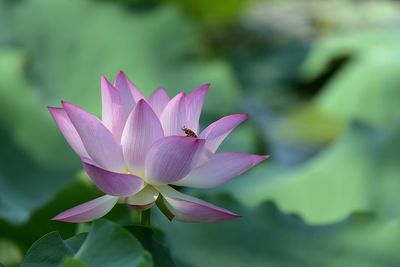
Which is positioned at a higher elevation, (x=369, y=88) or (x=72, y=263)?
(x=72, y=263)

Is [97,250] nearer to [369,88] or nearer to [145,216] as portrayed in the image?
[145,216]

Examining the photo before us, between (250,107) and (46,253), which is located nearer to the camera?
(46,253)

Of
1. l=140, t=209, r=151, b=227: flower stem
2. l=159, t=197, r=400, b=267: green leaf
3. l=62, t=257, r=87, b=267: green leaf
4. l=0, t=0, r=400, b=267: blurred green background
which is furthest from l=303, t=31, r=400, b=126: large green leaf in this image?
l=62, t=257, r=87, b=267: green leaf

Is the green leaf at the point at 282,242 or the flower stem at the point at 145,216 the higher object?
the flower stem at the point at 145,216

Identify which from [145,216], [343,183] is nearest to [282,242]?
[145,216]

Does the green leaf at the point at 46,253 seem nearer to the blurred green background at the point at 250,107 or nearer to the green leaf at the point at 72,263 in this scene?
the green leaf at the point at 72,263

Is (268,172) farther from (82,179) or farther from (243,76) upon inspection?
(243,76)

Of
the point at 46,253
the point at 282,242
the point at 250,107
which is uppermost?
the point at 46,253

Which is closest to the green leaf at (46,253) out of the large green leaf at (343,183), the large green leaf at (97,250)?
the large green leaf at (97,250)

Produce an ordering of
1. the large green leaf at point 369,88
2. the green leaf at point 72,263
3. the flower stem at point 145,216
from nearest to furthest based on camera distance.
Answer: the green leaf at point 72,263
the flower stem at point 145,216
the large green leaf at point 369,88
